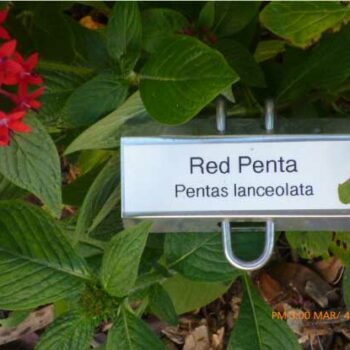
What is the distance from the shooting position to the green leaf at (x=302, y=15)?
77 centimetres

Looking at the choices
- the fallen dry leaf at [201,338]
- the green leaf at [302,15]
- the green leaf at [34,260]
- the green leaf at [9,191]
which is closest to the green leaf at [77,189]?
the green leaf at [9,191]

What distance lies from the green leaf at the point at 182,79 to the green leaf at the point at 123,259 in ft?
0.35

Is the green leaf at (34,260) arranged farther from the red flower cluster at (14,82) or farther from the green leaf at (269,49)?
the green leaf at (269,49)

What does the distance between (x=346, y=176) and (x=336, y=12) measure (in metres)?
0.18

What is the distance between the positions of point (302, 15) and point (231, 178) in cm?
19

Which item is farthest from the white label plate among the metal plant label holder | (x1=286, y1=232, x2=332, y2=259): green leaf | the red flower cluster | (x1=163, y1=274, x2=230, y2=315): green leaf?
(x1=163, y1=274, x2=230, y2=315): green leaf

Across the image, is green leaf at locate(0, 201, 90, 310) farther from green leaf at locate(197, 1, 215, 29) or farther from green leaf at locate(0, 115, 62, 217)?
green leaf at locate(197, 1, 215, 29)

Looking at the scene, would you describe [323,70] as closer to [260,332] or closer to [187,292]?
[260,332]

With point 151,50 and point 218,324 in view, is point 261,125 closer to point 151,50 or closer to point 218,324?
point 151,50

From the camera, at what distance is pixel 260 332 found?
0.86 meters

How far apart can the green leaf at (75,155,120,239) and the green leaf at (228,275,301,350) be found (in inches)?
8.2

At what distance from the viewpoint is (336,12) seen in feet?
2.52

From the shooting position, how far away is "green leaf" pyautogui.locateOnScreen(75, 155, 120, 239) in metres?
0.79

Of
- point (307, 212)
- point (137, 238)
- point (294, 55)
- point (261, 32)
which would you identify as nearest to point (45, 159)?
point (137, 238)
